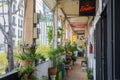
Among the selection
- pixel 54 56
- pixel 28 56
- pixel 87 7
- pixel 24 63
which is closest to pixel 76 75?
pixel 54 56

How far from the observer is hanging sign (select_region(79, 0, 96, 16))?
856 centimetres

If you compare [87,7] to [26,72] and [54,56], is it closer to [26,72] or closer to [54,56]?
[54,56]

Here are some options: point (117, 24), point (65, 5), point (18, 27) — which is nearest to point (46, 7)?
point (65, 5)

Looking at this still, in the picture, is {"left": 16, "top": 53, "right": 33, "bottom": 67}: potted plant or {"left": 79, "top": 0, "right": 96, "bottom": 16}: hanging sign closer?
{"left": 16, "top": 53, "right": 33, "bottom": 67}: potted plant

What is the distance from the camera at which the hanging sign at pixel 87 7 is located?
28.1ft

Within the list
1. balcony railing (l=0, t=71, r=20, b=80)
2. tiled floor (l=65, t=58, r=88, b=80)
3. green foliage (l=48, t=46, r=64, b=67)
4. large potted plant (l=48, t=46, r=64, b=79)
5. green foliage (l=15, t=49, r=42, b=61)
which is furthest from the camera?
tiled floor (l=65, t=58, r=88, b=80)

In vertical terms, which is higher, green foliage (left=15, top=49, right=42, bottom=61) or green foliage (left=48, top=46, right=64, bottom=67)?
green foliage (left=15, top=49, right=42, bottom=61)

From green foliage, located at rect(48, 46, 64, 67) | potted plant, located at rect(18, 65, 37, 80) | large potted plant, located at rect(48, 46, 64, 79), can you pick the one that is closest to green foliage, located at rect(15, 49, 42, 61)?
potted plant, located at rect(18, 65, 37, 80)

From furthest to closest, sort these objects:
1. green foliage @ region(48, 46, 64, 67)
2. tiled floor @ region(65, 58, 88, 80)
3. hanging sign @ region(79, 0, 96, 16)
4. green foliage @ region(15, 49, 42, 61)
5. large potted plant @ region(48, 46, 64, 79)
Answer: tiled floor @ region(65, 58, 88, 80), hanging sign @ region(79, 0, 96, 16), green foliage @ region(48, 46, 64, 67), large potted plant @ region(48, 46, 64, 79), green foliage @ region(15, 49, 42, 61)

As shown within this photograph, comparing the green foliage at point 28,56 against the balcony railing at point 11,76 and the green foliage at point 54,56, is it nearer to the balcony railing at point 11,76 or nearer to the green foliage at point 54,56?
the balcony railing at point 11,76

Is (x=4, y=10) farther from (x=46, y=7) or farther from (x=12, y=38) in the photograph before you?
(x=46, y=7)

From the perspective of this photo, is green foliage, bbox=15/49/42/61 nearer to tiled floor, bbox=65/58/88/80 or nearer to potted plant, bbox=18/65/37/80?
potted plant, bbox=18/65/37/80

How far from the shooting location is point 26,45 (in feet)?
18.7

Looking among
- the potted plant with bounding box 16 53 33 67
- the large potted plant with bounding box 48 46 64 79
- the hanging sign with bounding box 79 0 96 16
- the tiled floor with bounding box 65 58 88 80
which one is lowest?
the tiled floor with bounding box 65 58 88 80
